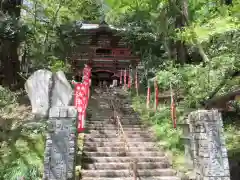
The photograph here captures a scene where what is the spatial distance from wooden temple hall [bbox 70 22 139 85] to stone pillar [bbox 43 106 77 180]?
17166 mm

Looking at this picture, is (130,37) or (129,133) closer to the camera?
(129,133)

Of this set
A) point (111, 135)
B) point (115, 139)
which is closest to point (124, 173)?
point (115, 139)

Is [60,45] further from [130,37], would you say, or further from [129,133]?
[129,133]

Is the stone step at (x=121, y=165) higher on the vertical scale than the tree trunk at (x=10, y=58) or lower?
lower

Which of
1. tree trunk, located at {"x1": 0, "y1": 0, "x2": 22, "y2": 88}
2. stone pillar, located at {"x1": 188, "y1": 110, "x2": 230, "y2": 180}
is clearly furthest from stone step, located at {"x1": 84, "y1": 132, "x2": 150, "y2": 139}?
tree trunk, located at {"x1": 0, "y1": 0, "x2": 22, "y2": 88}

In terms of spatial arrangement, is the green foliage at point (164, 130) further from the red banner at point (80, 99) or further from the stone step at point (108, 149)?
the red banner at point (80, 99)

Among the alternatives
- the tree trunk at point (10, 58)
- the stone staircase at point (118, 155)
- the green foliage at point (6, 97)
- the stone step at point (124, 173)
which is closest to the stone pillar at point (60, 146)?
the stone step at point (124, 173)

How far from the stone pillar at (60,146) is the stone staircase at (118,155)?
4.09ft

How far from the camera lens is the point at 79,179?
26.0ft

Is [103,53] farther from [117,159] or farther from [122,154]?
[117,159]

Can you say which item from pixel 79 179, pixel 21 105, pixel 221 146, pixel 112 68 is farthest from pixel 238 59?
pixel 112 68

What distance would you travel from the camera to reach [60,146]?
712 cm

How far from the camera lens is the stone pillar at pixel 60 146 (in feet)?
23.0

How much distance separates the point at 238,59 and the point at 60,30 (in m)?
13.9
